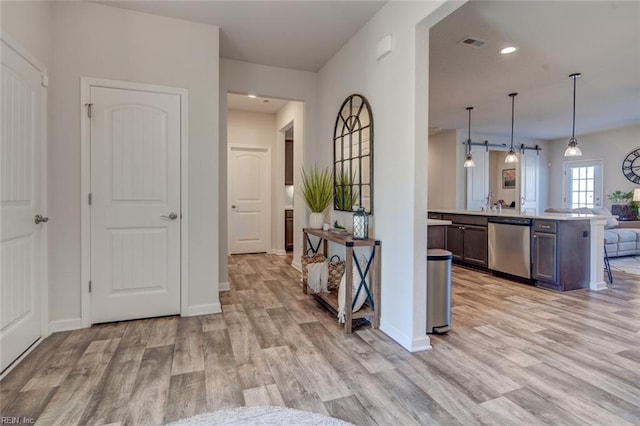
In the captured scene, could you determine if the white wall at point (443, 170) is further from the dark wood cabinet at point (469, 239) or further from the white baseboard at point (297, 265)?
the white baseboard at point (297, 265)

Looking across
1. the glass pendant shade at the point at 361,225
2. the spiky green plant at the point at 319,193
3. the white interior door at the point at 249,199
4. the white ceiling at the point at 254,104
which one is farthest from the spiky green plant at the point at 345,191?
the white interior door at the point at 249,199

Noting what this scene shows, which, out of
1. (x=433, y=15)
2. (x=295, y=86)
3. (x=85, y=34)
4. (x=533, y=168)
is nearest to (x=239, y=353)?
(x=433, y=15)

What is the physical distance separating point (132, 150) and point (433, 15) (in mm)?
2571

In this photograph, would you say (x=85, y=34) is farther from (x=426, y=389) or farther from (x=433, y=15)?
(x=426, y=389)

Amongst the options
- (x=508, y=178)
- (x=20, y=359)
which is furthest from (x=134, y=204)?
(x=508, y=178)

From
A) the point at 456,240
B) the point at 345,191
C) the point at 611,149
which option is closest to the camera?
the point at 345,191

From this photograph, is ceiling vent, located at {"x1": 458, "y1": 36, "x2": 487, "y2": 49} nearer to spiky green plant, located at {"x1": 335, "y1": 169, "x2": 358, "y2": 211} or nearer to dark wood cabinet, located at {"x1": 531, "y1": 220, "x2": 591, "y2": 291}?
spiky green plant, located at {"x1": 335, "y1": 169, "x2": 358, "y2": 211}

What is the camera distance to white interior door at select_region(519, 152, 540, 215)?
8.23 meters

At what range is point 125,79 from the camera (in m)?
2.83

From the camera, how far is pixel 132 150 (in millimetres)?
2871

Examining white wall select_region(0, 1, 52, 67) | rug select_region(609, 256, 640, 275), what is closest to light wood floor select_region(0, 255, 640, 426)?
white wall select_region(0, 1, 52, 67)

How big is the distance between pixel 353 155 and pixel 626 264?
5.34 meters

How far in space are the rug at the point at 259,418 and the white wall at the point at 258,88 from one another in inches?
94.4

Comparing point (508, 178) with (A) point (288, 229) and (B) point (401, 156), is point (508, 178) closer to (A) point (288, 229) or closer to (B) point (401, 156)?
(A) point (288, 229)
